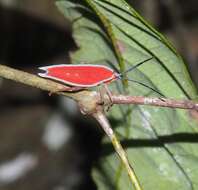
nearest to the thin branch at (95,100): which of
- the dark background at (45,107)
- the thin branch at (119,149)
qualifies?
the thin branch at (119,149)

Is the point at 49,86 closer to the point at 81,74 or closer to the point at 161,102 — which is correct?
the point at 81,74

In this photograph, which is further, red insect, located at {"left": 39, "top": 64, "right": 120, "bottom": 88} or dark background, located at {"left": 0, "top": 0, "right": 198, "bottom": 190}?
dark background, located at {"left": 0, "top": 0, "right": 198, "bottom": 190}

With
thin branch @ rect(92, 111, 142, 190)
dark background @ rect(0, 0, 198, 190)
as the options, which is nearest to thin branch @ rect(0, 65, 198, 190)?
thin branch @ rect(92, 111, 142, 190)

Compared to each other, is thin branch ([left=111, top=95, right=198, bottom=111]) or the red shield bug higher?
the red shield bug

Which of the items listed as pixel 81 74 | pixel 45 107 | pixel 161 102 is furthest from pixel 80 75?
pixel 45 107

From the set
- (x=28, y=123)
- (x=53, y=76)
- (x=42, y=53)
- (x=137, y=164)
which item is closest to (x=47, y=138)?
(x=28, y=123)

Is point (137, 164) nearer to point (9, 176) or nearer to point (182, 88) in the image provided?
point (182, 88)

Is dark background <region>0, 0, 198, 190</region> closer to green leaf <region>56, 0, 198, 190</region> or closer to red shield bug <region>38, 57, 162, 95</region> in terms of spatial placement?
green leaf <region>56, 0, 198, 190</region>
